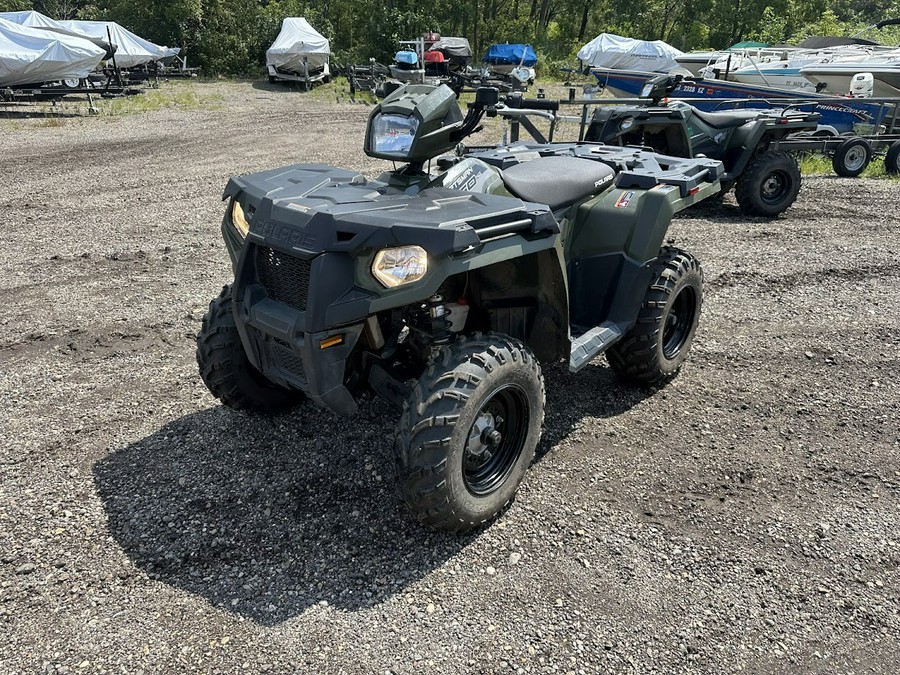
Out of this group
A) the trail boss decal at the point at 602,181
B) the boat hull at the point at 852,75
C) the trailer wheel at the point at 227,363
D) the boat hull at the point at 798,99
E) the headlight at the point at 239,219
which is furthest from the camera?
the boat hull at the point at 852,75

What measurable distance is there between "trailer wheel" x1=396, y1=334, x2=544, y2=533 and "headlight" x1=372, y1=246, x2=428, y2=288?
0.37 m

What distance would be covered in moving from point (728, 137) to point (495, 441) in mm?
6760

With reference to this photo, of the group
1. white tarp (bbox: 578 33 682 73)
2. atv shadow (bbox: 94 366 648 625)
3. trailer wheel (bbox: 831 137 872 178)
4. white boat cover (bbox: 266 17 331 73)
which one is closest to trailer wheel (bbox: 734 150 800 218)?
trailer wheel (bbox: 831 137 872 178)

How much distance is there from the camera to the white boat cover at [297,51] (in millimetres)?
25281

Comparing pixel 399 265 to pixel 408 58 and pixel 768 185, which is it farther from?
pixel 768 185

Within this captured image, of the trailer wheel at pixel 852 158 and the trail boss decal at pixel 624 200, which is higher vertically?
the trail boss decal at pixel 624 200

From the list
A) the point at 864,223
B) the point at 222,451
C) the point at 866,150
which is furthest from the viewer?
the point at 866,150

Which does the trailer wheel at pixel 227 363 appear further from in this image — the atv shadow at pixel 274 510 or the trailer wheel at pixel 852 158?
the trailer wheel at pixel 852 158

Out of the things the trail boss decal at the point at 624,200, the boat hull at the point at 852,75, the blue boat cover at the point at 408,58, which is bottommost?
the trail boss decal at the point at 624,200

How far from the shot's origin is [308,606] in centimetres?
249

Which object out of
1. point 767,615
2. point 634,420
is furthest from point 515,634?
point 634,420

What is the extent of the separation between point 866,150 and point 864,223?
3.33 meters

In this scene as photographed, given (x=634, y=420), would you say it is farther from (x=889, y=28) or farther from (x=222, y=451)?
(x=889, y=28)

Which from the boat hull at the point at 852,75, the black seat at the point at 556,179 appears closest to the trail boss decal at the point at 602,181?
the black seat at the point at 556,179
